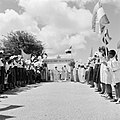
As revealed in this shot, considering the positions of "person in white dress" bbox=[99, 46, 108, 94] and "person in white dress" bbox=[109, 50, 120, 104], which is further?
"person in white dress" bbox=[99, 46, 108, 94]

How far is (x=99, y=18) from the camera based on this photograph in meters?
9.50

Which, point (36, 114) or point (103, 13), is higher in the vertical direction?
point (103, 13)

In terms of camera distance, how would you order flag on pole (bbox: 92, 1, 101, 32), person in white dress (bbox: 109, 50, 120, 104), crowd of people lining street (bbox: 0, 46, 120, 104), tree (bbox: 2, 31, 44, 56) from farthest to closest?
tree (bbox: 2, 31, 44, 56) < flag on pole (bbox: 92, 1, 101, 32) < crowd of people lining street (bbox: 0, 46, 120, 104) < person in white dress (bbox: 109, 50, 120, 104)

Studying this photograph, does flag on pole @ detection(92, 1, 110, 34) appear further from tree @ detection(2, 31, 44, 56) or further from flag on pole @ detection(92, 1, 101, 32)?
tree @ detection(2, 31, 44, 56)

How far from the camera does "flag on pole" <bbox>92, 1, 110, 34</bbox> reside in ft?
31.1

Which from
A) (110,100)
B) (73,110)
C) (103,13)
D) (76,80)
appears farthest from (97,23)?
(76,80)

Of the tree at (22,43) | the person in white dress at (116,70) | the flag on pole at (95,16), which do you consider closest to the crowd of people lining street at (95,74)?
A: the person in white dress at (116,70)

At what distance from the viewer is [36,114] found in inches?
233

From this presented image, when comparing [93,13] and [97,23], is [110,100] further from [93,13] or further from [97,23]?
[93,13]

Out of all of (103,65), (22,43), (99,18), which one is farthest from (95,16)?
(22,43)

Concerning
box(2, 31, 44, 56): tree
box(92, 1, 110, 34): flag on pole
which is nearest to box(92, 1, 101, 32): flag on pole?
box(92, 1, 110, 34): flag on pole

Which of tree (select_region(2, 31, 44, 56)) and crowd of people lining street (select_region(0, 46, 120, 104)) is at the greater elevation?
tree (select_region(2, 31, 44, 56))

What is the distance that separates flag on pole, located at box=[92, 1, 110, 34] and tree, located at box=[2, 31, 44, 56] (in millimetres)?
41000

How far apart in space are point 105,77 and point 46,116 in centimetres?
361
